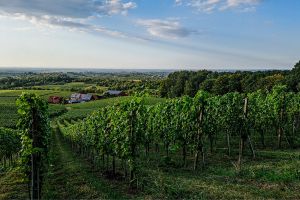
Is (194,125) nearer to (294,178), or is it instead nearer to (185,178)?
(185,178)

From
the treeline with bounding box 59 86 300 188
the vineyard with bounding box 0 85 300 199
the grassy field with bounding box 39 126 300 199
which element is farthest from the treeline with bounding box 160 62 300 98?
the grassy field with bounding box 39 126 300 199

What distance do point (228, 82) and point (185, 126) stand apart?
76.3 metres

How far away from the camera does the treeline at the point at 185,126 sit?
24.7 metres

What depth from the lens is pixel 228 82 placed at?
345ft

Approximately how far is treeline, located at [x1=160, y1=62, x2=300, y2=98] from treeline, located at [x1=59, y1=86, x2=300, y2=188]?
32635mm

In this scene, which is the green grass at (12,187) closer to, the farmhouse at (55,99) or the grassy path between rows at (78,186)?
the grassy path between rows at (78,186)

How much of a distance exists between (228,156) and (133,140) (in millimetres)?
14098

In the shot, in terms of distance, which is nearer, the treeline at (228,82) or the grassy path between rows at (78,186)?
the grassy path between rows at (78,186)

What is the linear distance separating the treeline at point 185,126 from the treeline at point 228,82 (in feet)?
107

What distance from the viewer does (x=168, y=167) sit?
1214 inches

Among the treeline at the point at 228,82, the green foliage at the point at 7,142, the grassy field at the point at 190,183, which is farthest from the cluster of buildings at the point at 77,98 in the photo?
the grassy field at the point at 190,183

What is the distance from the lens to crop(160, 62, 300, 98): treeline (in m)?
91.2

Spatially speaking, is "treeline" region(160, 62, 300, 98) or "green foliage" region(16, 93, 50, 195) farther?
"treeline" region(160, 62, 300, 98)

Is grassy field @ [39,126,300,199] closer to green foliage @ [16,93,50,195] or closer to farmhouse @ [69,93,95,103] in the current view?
green foliage @ [16,93,50,195]
